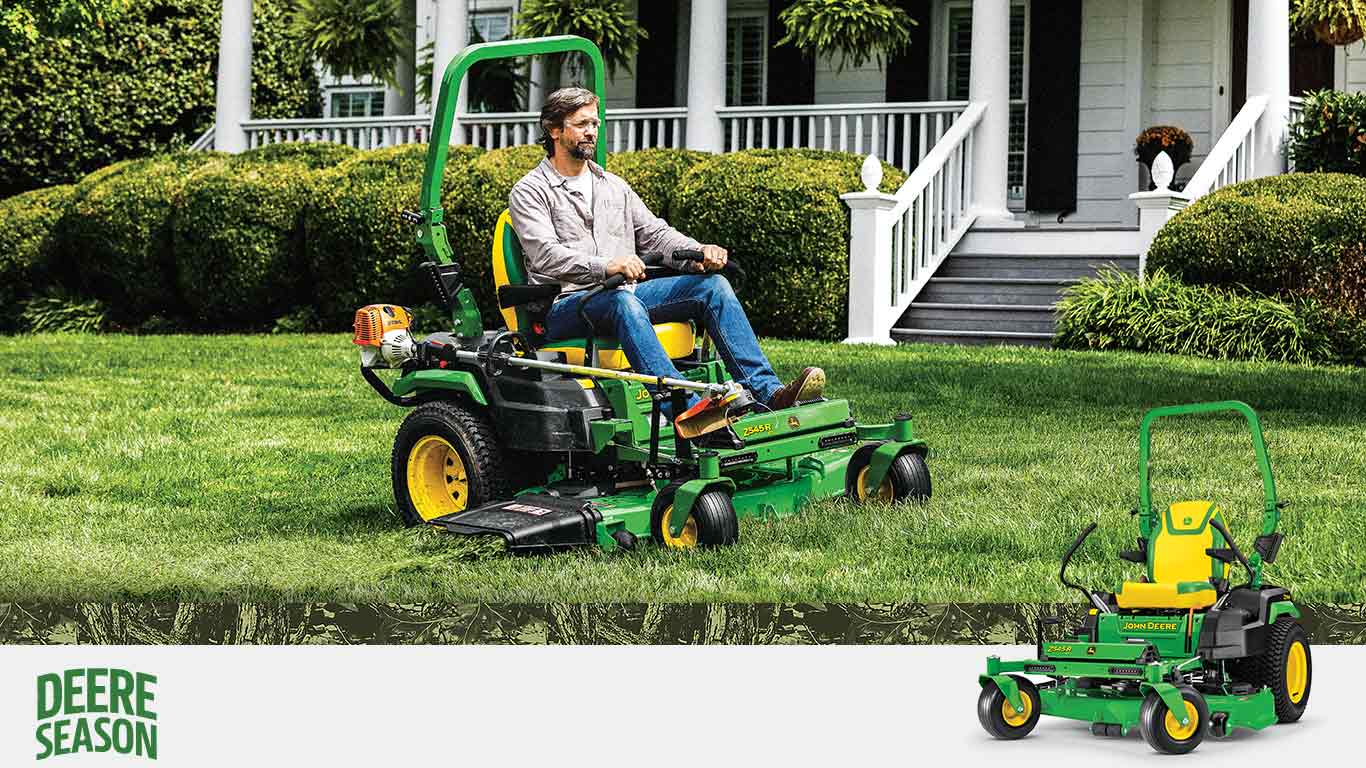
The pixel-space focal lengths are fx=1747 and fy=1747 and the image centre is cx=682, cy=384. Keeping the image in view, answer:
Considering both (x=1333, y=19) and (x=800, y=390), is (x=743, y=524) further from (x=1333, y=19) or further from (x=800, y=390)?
(x=1333, y=19)

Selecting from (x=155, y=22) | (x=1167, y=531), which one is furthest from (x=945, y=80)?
(x=1167, y=531)

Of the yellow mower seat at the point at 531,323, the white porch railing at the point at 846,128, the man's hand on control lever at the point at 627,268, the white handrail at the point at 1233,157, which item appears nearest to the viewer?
the man's hand on control lever at the point at 627,268

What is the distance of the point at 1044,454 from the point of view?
8.51 meters

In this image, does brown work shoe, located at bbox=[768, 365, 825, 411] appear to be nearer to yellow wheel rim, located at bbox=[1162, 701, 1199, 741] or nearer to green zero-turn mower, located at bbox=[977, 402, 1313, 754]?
green zero-turn mower, located at bbox=[977, 402, 1313, 754]

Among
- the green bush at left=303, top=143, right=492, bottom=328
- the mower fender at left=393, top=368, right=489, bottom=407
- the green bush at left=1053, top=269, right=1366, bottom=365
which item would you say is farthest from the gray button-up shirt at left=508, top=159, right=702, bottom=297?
the green bush at left=303, top=143, right=492, bottom=328

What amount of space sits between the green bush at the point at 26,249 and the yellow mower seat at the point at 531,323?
39.1ft

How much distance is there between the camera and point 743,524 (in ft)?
21.4

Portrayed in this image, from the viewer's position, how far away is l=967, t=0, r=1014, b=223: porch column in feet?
53.4

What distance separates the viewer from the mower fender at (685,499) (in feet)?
19.7

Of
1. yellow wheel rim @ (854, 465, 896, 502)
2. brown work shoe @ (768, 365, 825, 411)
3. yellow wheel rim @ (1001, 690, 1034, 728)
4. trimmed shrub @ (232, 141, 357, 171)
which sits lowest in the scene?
yellow wheel rim @ (1001, 690, 1034, 728)

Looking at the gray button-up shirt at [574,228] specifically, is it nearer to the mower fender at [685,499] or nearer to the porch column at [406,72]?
the mower fender at [685,499]

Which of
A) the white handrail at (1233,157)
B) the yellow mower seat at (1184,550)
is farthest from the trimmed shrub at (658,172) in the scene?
the yellow mower seat at (1184,550)

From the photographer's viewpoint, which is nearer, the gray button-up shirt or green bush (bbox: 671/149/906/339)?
the gray button-up shirt

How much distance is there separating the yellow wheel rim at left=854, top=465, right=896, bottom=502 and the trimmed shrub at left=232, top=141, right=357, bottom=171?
11099 mm
